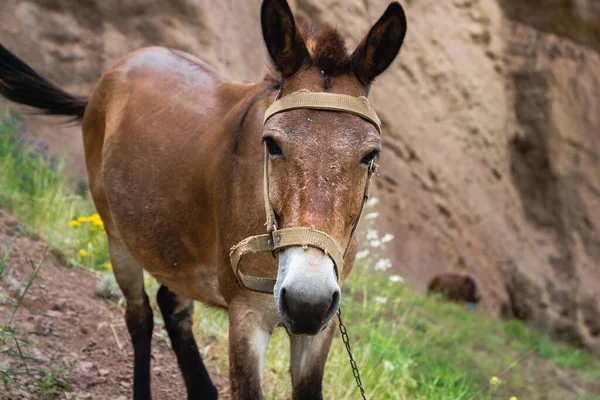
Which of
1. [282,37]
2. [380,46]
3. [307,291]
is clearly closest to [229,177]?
[282,37]

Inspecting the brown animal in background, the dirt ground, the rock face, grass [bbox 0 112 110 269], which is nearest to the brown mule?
the dirt ground

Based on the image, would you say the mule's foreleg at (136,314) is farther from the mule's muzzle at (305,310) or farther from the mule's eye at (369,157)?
the mule's eye at (369,157)

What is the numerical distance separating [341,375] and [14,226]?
8.61 ft

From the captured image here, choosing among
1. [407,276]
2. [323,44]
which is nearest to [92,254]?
[323,44]

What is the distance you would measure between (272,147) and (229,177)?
1.58 feet

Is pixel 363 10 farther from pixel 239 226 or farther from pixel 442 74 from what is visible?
pixel 239 226

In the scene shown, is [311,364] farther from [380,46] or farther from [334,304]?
[380,46]

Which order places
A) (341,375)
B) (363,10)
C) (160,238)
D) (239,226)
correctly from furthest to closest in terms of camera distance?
(363,10) < (341,375) < (160,238) < (239,226)

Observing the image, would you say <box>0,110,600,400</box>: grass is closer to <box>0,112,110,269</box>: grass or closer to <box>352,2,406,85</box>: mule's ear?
<box>0,112,110,269</box>: grass

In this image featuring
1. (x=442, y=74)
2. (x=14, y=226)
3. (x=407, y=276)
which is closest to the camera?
(x=14, y=226)

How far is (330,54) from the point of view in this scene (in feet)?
8.85

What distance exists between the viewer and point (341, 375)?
4469 mm

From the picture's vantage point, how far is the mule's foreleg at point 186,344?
3834 millimetres

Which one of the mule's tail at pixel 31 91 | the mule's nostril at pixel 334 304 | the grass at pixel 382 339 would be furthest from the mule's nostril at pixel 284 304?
the mule's tail at pixel 31 91
